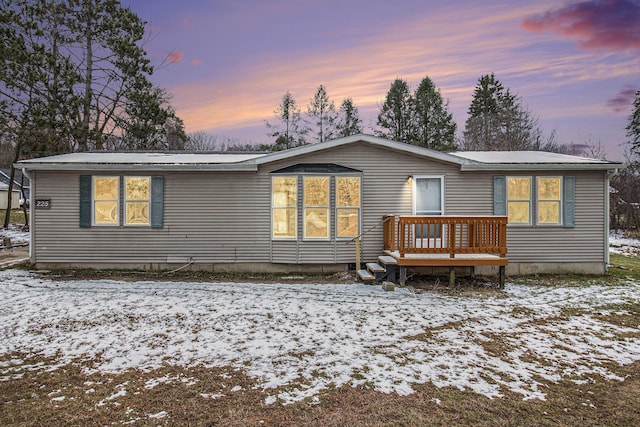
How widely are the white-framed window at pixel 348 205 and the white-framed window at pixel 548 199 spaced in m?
4.65

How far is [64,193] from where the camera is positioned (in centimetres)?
927

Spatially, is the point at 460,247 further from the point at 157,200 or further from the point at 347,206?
the point at 157,200

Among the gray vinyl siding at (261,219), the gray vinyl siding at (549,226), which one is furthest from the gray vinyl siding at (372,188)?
the gray vinyl siding at (549,226)

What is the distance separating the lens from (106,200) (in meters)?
9.30

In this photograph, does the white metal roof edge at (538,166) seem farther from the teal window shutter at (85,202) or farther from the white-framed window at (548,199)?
the teal window shutter at (85,202)

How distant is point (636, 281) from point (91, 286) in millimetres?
12683

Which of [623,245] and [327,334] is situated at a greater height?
[623,245]

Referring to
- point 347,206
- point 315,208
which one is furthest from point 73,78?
point 347,206

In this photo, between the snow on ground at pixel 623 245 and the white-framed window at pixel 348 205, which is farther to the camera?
the snow on ground at pixel 623 245

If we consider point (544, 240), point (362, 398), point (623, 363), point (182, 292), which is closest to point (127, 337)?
point (182, 292)

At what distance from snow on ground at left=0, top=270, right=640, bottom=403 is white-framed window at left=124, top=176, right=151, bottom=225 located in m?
2.22

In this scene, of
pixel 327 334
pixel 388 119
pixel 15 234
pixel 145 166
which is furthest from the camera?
pixel 388 119

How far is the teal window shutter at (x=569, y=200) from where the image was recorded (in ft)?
30.0

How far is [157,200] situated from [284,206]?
130 inches
